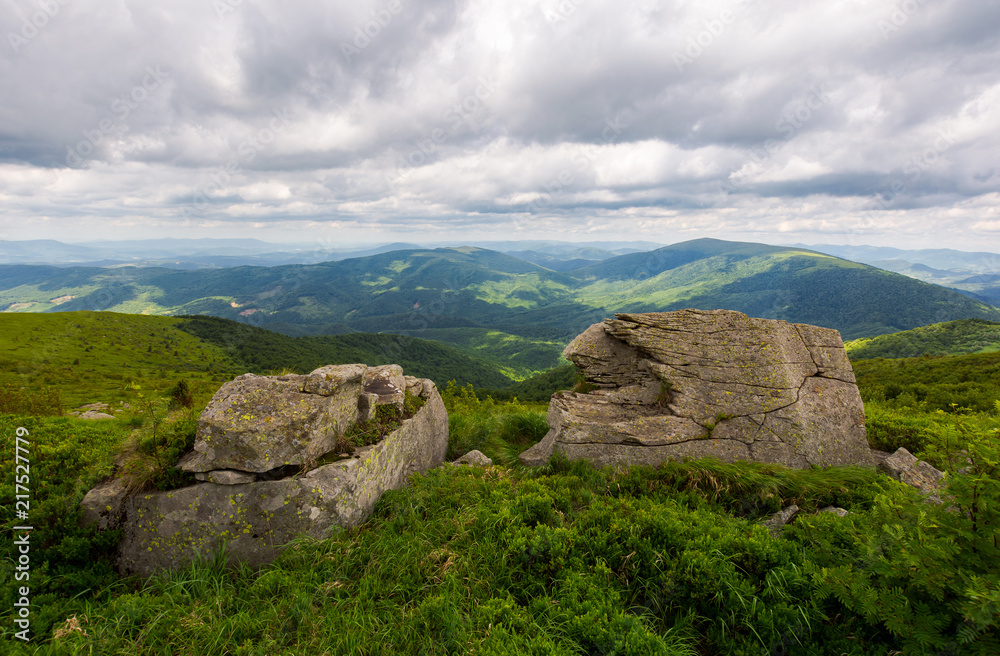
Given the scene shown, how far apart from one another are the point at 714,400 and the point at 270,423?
37.6 ft

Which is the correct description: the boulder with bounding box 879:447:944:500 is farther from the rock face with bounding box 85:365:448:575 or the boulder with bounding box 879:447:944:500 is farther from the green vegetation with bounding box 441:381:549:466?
the rock face with bounding box 85:365:448:575

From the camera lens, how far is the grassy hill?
144 m

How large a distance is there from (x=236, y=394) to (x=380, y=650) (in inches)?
243

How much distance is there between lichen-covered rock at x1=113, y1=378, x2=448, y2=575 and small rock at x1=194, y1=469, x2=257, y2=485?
9 centimetres

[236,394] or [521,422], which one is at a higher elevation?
[236,394]

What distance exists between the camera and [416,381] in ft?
45.3

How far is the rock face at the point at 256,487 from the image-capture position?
7.20 m

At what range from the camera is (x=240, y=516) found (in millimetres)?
7379

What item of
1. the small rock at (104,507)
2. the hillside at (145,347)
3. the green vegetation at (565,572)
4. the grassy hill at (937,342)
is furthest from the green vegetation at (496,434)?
the grassy hill at (937,342)

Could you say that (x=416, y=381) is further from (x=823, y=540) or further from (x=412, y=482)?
(x=823, y=540)

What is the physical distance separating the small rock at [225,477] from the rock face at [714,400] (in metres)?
6.86

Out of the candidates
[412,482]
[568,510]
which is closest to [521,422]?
[412,482]

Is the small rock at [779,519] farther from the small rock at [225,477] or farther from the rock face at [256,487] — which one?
the small rock at [225,477]

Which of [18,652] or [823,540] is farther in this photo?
[823,540]
